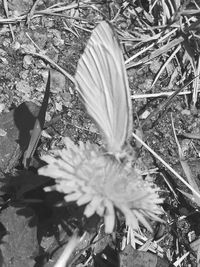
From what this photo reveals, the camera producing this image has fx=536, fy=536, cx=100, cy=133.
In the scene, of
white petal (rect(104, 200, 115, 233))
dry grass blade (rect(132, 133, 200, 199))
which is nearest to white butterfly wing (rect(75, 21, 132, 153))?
white petal (rect(104, 200, 115, 233))

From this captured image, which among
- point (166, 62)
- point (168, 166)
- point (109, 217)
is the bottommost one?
point (168, 166)

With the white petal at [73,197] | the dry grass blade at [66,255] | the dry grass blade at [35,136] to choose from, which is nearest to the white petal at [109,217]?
the white petal at [73,197]

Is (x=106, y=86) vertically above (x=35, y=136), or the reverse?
(x=106, y=86)

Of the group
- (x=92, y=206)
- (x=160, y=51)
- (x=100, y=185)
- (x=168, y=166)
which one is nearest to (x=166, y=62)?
(x=160, y=51)

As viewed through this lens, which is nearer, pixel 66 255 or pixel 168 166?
pixel 66 255

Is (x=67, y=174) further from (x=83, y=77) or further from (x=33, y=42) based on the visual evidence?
(x=33, y=42)

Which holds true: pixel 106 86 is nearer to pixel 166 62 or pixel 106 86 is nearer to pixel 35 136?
pixel 35 136
